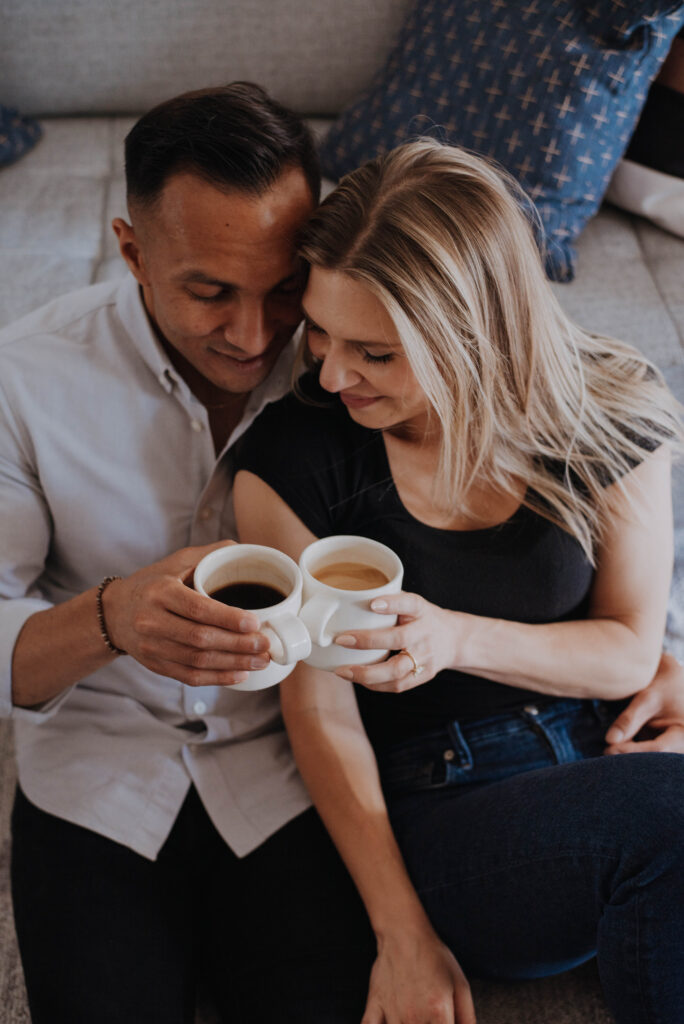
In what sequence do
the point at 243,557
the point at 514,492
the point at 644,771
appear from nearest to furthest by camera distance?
the point at 243,557, the point at 644,771, the point at 514,492

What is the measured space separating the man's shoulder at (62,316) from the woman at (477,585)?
25 cm

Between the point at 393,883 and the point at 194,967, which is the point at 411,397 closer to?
the point at 393,883

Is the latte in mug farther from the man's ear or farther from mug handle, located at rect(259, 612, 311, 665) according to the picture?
the man's ear

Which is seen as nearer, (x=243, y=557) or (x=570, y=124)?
(x=243, y=557)

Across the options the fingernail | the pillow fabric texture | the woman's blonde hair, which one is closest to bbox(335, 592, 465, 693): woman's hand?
the fingernail

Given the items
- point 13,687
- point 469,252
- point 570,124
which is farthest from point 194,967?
point 570,124

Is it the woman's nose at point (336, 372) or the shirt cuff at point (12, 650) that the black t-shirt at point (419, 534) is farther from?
the shirt cuff at point (12, 650)

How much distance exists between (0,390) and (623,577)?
0.77m

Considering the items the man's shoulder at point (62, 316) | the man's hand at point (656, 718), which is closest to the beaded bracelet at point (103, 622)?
the man's shoulder at point (62, 316)

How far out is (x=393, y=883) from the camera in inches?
38.8

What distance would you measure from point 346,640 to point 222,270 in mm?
432

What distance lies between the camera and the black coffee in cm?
76

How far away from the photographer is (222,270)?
0.96 meters

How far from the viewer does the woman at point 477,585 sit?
91 centimetres
